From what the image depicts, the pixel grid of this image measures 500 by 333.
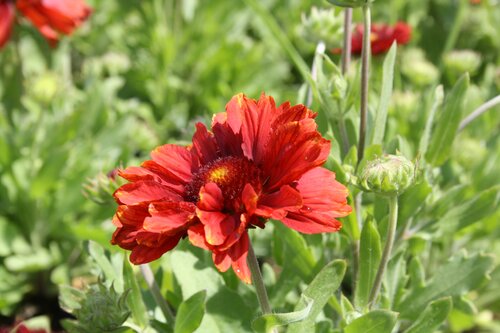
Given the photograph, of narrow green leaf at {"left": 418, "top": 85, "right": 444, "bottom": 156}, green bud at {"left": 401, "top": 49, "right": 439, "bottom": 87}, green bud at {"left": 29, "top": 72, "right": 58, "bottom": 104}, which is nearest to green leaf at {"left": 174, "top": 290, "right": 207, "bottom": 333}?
narrow green leaf at {"left": 418, "top": 85, "right": 444, "bottom": 156}

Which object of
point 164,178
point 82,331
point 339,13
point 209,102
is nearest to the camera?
point 164,178

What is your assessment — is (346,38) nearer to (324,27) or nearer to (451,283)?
(324,27)

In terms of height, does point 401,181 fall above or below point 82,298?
above

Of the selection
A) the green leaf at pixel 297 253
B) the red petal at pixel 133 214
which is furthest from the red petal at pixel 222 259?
the green leaf at pixel 297 253

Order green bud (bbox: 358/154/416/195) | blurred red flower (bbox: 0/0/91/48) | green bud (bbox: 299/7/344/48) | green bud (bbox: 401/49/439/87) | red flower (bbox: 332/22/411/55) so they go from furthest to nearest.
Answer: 1. green bud (bbox: 401/49/439/87)
2. blurred red flower (bbox: 0/0/91/48)
3. red flower (bbox: 332/22/411/55)
4. green bud (bbox: 299/7/344/48)
5. green bud (bbox: 358/154/416/195)

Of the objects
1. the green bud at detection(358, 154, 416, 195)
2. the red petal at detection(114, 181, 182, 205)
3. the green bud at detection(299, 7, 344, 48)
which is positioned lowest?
the green bud at detection(358, 154, 416, 195)

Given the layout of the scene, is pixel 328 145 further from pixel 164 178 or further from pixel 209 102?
pixel 209 102

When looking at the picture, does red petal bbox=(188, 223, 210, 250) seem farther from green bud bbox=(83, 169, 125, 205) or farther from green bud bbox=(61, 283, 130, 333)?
green bud bbox=(83, 169, 125, 205)

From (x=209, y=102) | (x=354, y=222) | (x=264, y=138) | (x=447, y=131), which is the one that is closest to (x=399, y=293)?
(x=354, y=222)
